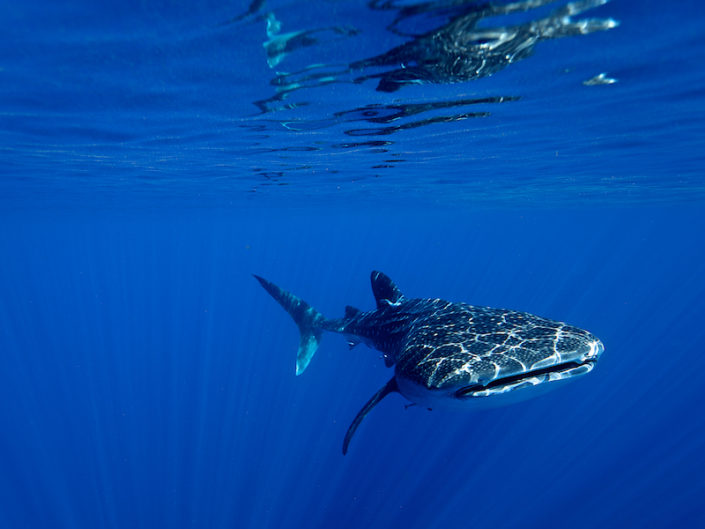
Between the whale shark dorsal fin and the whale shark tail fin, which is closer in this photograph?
the whale shark dorsal fin

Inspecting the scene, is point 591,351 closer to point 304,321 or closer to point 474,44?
point 474,44

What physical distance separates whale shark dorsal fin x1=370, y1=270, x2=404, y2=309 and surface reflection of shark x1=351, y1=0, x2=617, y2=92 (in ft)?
15.3

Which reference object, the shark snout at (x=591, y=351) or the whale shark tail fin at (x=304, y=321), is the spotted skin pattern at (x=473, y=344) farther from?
the whale shark tail fin at (x=304, y=321)

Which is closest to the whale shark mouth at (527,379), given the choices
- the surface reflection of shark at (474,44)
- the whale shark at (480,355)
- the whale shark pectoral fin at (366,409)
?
the whale shark at (480,355)

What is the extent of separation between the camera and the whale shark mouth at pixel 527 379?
4.53 metres

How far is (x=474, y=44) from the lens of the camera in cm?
757

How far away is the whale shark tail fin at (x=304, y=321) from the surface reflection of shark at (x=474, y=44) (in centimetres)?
727

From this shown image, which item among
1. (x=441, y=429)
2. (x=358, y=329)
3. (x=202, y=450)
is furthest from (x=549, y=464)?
(x=202, y=450)

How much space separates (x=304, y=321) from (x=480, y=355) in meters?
9.46

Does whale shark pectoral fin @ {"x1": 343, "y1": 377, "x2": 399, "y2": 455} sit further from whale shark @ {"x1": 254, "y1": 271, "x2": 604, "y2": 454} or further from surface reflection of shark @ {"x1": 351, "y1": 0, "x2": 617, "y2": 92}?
surface reflection of shark @ {"x1": 351, "y1": 0, "x2": 617, "y2": 92}

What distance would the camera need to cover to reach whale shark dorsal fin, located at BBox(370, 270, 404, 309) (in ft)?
34.2

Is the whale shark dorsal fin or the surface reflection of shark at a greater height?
the surface reflection of shark

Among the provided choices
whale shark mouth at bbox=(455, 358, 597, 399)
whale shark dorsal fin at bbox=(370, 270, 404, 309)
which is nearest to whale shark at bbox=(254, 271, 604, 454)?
whale shark mouth at bbox=(455, 358, 597, 399)

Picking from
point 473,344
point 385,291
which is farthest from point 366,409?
point 385,291
